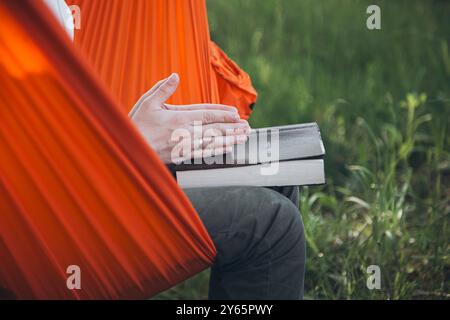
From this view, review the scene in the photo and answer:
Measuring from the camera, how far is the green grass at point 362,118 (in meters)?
1.73

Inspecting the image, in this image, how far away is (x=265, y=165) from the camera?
1.13 meters

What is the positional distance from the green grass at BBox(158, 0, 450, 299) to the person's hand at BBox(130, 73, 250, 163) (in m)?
0.67

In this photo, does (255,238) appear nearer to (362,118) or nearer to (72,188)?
(72,188)

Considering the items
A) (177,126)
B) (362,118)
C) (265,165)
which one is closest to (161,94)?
(177,126)

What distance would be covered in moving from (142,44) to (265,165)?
339 mm

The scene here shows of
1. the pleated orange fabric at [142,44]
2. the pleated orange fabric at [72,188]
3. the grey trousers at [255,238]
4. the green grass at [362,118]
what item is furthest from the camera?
the green grass at [362,118]

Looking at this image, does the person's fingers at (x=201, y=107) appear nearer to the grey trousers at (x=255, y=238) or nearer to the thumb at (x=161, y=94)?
the thumb at (x=161, y=94)

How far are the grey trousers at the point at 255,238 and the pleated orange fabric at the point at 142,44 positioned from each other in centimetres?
26

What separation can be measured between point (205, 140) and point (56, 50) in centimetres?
27

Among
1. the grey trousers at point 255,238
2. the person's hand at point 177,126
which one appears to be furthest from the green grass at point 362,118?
the person's hand at point 177,126

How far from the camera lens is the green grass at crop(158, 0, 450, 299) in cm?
173

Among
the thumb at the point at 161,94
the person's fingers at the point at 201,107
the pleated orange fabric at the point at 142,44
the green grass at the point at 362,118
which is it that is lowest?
the green grass at the point at 362,118

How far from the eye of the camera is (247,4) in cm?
325

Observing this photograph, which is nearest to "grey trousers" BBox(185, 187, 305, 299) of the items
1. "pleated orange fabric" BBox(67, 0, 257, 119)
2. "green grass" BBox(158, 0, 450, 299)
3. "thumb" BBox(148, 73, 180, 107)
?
"thumb" BBox(148, 73, 180, 107)
